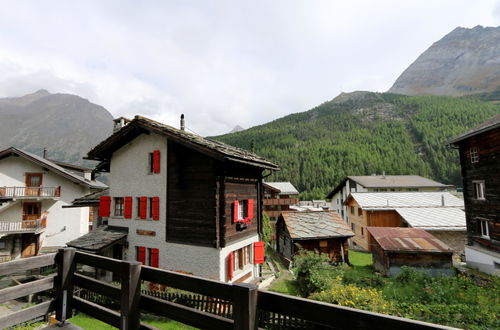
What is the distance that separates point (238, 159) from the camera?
13.1 m

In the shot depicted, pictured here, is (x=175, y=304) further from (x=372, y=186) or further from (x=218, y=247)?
(x=372, y=186)

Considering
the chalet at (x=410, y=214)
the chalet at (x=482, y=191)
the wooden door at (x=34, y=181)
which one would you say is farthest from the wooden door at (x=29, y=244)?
the chalet at (x=482, y=191)

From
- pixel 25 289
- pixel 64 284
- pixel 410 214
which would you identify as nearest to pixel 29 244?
pixel 25 289

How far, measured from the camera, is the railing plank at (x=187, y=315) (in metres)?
2.55

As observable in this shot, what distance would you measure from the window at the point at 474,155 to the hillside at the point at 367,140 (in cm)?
6512

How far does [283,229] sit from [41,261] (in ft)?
79.7

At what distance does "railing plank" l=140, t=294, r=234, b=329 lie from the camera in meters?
2.55

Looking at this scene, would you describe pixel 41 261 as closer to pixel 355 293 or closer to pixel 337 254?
pixel 355 293

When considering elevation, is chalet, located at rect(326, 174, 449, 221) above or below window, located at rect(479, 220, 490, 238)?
above

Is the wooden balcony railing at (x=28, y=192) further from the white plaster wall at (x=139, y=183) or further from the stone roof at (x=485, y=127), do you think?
the stone roof at (x=485, y=127)

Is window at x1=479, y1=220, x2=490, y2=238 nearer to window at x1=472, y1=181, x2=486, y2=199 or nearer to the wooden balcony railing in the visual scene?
window at x1=472, y1=181, x2=486, y2=199

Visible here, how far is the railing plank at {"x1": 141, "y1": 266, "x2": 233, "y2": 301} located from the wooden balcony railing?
29.6 m

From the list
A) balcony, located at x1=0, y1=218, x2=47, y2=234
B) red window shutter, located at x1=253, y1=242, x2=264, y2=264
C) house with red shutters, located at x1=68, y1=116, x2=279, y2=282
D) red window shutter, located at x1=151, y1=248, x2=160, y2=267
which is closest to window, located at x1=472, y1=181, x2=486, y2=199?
house with red shutters, located at x1=68, y1=116, x2=279, y2=282

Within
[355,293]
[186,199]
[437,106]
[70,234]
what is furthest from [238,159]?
[437,106]
